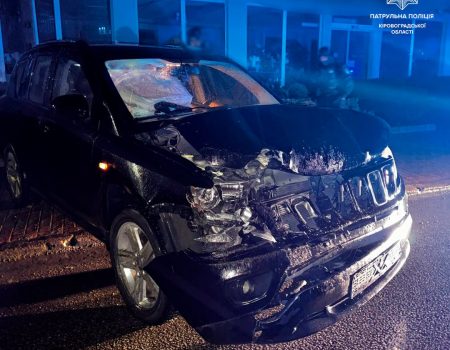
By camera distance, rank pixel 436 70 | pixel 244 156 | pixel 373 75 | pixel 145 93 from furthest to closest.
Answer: pixel 436 70, pixel 373 75, pixel 145 93, pixel 244 156

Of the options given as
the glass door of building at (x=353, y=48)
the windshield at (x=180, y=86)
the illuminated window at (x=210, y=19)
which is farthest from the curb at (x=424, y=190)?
the glass door of building at (x=353, y=48)

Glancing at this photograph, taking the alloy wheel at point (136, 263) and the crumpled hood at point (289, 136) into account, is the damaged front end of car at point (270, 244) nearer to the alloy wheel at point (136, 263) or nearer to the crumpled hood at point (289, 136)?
the crumpled hood at point (289, 136)

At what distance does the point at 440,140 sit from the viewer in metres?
10.4

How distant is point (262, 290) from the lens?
2.41 meters

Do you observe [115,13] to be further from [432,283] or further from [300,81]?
[432,283]

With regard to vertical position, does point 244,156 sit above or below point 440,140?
above

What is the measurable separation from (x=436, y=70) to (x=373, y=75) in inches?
160

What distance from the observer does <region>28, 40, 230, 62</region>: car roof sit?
12.3 ft

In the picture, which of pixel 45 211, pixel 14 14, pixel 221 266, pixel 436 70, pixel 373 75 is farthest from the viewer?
pixel 436 70

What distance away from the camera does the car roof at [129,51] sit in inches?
148

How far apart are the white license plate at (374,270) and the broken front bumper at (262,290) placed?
0.04 ft

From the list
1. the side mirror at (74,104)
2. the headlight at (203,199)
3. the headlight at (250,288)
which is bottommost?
the headlight at (250,288)

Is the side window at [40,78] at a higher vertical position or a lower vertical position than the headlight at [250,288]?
higher

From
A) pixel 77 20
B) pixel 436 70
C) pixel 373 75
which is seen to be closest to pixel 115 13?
pixel 77 20
